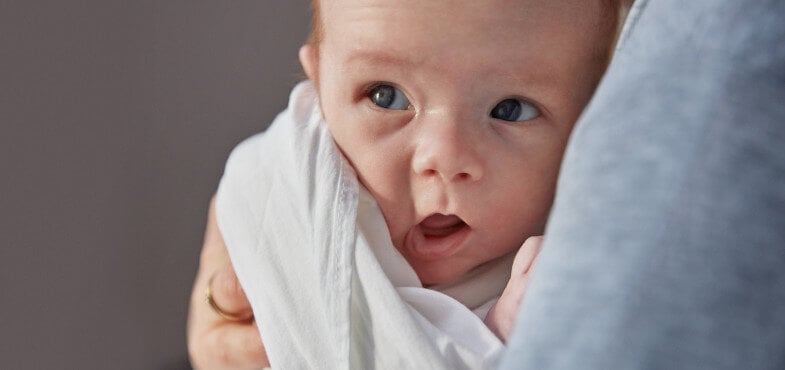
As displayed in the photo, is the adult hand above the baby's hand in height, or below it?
below

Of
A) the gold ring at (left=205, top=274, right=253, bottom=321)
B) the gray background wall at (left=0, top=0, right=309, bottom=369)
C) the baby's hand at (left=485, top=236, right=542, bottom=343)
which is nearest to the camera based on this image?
the baby's hand at (left=485, top=236, right=542, bottom=343)

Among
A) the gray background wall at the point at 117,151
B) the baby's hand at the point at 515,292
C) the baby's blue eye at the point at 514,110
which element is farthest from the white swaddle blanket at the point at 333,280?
the gray background wall at the point at 117,151

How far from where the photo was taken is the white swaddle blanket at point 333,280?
2.71 feet

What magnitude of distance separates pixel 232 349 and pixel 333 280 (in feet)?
0.57

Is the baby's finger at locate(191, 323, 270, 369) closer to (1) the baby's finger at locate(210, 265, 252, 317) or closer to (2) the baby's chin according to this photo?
(1) the baby's finger at locate(210, 265, 252, 317)

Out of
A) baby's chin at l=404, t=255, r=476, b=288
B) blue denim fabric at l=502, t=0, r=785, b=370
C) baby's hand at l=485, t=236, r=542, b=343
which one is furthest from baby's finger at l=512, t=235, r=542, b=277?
blue denim fabric at l=502, t=0, r=785, b=370

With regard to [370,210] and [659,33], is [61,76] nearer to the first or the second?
[370,210]

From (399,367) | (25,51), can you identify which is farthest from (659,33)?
(25,51)

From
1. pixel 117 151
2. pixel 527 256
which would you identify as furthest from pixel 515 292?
pixel 117 151

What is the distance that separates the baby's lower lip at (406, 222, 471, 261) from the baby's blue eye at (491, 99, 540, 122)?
4.1 inches

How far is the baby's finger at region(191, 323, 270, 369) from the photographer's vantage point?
37.7 inches

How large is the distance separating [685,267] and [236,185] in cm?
64

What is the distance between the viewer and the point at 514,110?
848 mm

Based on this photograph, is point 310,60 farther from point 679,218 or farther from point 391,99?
point 679,218
